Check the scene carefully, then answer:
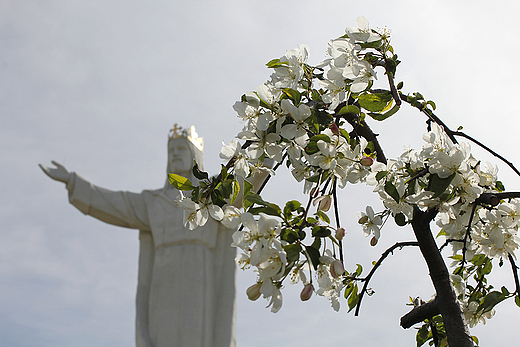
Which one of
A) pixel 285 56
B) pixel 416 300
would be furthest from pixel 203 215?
pixel 416 300

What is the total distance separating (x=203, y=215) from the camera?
88 centimetres

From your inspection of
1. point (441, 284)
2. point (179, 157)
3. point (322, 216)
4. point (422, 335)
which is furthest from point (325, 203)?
point (179, 157)

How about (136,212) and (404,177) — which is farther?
(136,212)

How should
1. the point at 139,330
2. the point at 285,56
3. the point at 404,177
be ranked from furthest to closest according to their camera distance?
the point at 139,330 < the point at 285,56 < the point at 404,177

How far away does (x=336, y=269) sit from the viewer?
2.53 feet

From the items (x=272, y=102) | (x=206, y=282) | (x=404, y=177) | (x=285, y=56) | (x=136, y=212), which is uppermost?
(x=136, y=212)

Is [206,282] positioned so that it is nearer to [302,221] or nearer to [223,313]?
[223,313]

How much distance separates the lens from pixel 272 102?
2.94 ft

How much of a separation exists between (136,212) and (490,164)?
5293mm

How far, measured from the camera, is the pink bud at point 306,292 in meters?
0.80

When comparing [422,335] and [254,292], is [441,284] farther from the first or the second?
[254,292]

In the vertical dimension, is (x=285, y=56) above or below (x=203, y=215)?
above

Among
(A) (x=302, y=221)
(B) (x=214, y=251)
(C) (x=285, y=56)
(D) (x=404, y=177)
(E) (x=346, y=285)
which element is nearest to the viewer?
(A) (x=302, y=221)

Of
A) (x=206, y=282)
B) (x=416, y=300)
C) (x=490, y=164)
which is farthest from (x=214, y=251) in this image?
(x=490, y=164)
